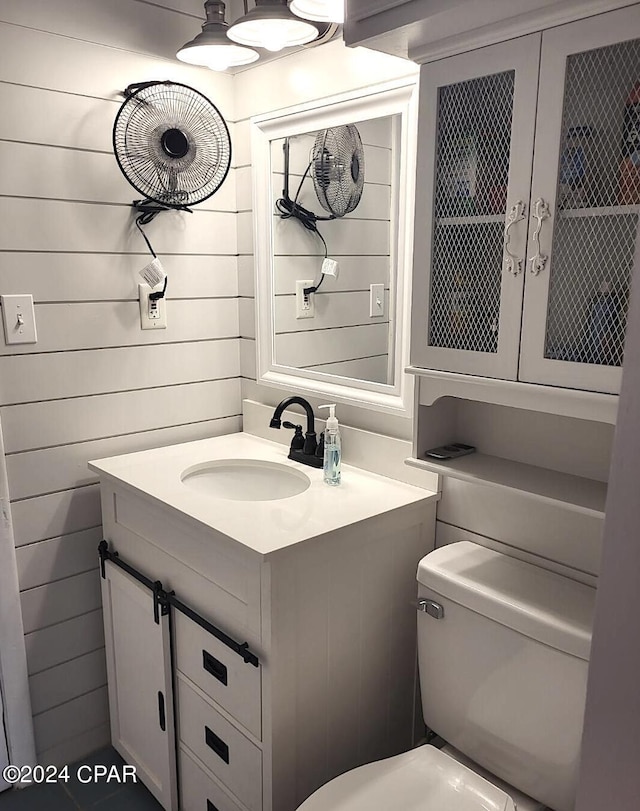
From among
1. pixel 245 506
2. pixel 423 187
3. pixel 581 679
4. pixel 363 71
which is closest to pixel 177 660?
pixel 245 506

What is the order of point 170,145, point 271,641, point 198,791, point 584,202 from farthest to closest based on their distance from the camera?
point 170,145, point 198,791, point 271,641, point 584,202

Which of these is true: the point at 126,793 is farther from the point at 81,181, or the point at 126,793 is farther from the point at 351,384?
the point at 81,181

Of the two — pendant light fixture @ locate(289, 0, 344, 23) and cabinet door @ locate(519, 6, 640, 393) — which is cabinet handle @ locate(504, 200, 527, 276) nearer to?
cabinet door @ locate(519, 6, 640, 393)

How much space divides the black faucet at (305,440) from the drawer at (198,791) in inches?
31.1

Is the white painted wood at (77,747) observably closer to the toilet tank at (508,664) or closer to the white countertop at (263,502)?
the white countertop at (263,502)

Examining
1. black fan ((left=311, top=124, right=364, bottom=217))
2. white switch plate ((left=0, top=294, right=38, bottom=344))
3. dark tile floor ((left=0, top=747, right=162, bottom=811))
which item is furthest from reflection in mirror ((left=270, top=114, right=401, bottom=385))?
dark tile floor ((left=0, top=747, right=162, bottom=811))

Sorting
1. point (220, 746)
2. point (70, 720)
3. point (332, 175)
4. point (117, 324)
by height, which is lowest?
point (70, 720)

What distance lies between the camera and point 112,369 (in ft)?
5.95

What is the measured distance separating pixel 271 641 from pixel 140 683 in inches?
25.8

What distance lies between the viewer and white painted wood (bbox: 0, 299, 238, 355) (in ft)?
5.50

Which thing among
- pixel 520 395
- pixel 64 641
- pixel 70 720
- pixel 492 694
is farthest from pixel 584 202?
pixel 70 720

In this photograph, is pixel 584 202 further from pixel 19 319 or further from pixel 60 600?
pixel 60 600

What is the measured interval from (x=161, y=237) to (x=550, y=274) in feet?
3.86

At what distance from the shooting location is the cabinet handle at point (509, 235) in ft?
3.50
